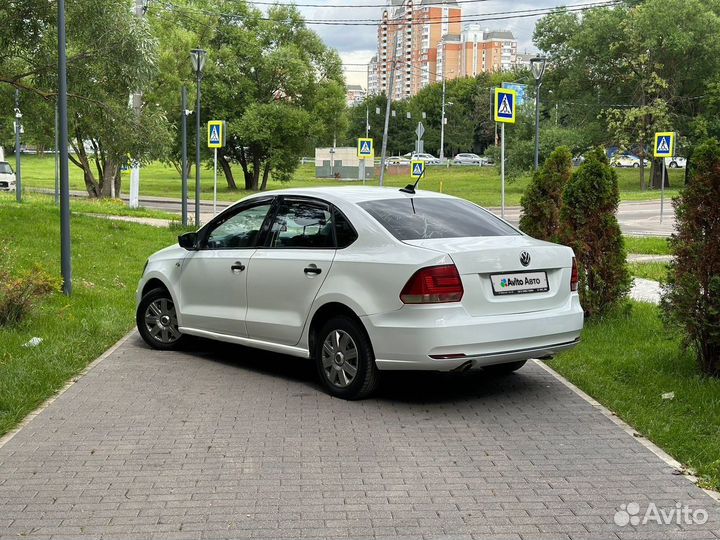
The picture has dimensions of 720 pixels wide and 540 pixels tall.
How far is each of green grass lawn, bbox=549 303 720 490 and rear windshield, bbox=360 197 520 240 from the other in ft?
4.85

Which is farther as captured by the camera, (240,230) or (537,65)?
(537,65)

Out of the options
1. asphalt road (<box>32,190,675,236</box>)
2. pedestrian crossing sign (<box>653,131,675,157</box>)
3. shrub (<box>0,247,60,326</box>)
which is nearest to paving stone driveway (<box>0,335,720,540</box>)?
shrub (<box>0,247,60,326</box>)

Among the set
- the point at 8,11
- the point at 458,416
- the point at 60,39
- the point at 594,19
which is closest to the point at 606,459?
the point at 458,416

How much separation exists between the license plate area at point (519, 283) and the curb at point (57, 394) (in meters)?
3.34

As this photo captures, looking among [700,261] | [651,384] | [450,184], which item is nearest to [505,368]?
[651,384]

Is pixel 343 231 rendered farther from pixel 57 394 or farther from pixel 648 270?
pixel 648 270

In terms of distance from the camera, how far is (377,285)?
6406mm

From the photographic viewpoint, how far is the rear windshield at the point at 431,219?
267 inches

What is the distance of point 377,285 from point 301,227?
1.23 metres

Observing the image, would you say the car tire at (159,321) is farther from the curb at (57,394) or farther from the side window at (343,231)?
the side window at (343,231)

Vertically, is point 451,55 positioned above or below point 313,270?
above

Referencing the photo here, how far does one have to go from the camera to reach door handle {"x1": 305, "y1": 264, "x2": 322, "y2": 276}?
692cm

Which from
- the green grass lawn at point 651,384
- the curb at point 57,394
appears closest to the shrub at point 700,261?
the green grass lawn at point 651,384

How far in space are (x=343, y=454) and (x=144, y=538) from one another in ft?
5.13
